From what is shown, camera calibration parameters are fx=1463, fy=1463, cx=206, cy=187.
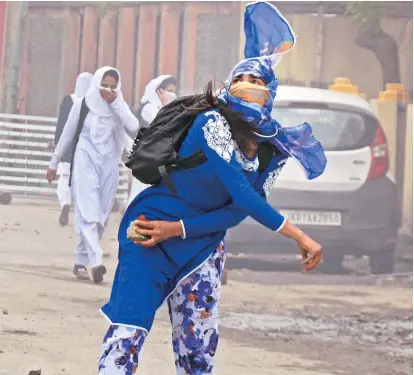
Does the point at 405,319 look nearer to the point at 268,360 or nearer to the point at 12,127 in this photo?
the point at 268,360

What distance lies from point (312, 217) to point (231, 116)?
5.16m

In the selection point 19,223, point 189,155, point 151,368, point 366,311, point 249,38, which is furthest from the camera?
point 366,311

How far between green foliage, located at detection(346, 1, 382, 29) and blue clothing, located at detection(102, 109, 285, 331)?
5.14 metres

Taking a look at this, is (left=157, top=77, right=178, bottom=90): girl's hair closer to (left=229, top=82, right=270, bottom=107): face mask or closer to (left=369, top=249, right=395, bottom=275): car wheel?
(left=369, top=249, right=395, bottom=275): car wheel

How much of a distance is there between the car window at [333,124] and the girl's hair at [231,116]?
490 cm

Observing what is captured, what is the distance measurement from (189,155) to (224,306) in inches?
182

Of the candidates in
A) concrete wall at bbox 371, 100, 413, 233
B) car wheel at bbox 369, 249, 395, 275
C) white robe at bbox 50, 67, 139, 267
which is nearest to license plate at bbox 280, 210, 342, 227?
car wheel at bbox 369, 249, 395, 275

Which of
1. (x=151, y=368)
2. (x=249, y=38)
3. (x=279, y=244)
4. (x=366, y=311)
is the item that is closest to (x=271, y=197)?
(x=279, y=244)

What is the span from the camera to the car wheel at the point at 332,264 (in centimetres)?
1003

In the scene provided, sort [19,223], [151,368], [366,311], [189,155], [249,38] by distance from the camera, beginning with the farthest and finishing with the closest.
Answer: [366,311] → [19,223] → [151,368] → [249,38] → [189,155]

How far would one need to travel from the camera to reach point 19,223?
8977mm

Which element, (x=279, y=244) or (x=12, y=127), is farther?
(x=279, y=244)

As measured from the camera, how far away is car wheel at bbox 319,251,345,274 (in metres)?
10.0

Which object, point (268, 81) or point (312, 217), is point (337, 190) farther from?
point (268, 81)
